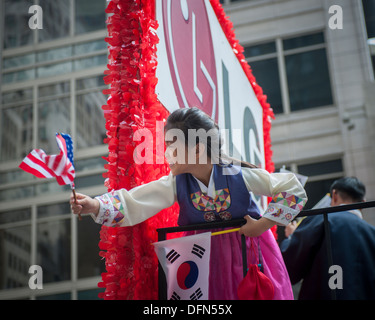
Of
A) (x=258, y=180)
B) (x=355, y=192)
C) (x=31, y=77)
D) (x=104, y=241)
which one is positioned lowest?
(x=104, y=241)

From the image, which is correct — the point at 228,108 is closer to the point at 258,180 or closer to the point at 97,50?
the point at 258,180

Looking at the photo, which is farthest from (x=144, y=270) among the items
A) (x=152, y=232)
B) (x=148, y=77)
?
(x=148, y=77)

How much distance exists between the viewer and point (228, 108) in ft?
12.7

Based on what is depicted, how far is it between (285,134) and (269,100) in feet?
3.17

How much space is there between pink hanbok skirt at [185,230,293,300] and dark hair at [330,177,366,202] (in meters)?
1.46

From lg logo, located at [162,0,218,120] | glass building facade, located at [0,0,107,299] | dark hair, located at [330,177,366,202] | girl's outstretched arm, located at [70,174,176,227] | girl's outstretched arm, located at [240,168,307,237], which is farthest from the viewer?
glass building facade, located at [0,0,107,299]

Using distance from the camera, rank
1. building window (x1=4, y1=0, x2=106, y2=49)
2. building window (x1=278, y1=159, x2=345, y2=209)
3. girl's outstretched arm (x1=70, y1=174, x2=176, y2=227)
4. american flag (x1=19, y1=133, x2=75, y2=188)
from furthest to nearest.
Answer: building window (x1=4, y1=0, x2=106, y2=49) → building window (x1=278, y1=159, x2=345, y2=209) → girl's outstretched arm (x1=70, y1=174, x2=176, y2=227) → american flag (x1=19, y1=133, x2=75, y2=188)

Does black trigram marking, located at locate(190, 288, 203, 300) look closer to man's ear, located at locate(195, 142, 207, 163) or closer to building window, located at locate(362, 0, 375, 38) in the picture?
man's ear, located at locate(195, 142, 207, 163)

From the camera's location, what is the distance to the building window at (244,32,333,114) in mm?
10672

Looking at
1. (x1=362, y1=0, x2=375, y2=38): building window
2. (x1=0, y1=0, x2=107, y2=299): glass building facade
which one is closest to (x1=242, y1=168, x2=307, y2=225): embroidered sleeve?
(x1=0, y1=0, x2=107, y2=299): glass building facade

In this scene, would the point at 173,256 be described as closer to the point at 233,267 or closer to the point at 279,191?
the point at 233,267

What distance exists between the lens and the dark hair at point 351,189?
3393mm

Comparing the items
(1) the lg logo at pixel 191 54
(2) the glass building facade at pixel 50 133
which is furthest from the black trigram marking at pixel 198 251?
(2) the glass building facade at pixel 50 133

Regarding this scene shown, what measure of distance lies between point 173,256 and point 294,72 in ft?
31.0
